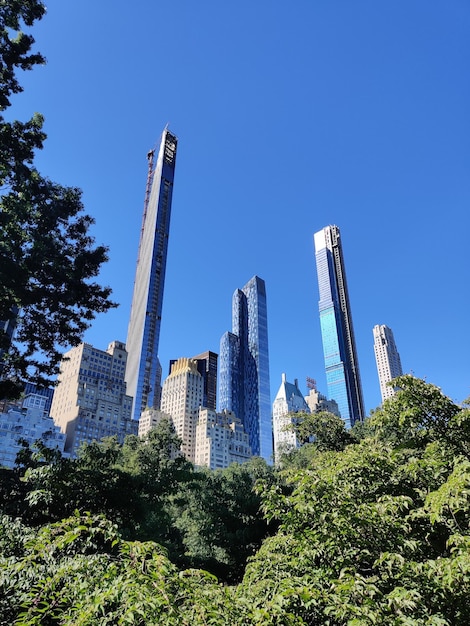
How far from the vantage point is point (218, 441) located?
5817 inches

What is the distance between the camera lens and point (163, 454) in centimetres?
2755

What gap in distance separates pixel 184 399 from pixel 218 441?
2264 cm

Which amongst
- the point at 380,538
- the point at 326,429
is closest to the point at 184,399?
the point at 326,429

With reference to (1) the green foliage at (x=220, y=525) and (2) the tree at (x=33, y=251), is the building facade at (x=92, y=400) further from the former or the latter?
(2) the tree at (x=33, y=251)

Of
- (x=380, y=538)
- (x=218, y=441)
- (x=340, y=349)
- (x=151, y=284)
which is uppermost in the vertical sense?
(x=151, y=284)

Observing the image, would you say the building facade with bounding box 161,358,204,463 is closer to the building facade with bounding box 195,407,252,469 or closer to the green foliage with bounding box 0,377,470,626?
the building facade with bounding box 195,407,252,469

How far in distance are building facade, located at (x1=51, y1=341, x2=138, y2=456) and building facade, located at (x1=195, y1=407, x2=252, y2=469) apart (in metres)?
32.3

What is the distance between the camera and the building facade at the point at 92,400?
113312mm

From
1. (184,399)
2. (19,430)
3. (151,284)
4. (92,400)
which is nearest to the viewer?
(19,430)

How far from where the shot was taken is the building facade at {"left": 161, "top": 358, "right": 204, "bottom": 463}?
155625 millimetres

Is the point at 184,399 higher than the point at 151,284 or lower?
lower

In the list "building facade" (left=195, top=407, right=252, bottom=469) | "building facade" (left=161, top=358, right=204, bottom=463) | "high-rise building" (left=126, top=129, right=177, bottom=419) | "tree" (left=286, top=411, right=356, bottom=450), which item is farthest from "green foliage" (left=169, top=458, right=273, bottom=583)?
"building facade" (left=161, top=358, right=204, bottom=463)

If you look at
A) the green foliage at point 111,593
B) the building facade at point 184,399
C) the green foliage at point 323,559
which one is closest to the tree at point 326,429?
the green foliage at point 323,559

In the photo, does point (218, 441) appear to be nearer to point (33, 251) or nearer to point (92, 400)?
point (92, 400)
